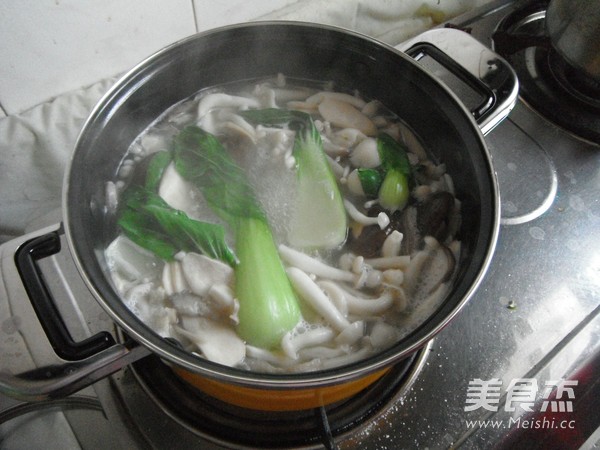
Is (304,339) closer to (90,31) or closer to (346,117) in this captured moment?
(346,117)

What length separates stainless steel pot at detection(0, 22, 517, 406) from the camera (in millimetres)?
595

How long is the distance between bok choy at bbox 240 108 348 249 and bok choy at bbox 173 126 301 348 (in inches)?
2.5

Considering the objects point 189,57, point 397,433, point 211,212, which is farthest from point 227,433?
point 189,57

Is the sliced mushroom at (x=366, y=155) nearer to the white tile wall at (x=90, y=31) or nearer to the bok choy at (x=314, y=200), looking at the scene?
the bok choy at (x=314, y=200)

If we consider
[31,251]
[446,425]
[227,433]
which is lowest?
[446,425]

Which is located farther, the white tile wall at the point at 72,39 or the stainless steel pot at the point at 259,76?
the white tile wall at the point at 72,39

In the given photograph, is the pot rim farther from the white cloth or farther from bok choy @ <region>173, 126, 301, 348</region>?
the white cloth

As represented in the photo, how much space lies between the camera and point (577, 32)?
1.01 metres

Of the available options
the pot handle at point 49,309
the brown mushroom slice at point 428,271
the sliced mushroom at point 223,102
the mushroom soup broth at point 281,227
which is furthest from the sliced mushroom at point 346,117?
the pot handle at point 49,309

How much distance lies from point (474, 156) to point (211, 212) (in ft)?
1.52

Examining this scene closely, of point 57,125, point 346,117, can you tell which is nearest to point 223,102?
point 346,117

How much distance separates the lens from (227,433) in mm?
783

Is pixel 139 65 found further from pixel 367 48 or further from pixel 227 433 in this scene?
pixel 227 433

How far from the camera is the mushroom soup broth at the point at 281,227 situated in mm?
771
